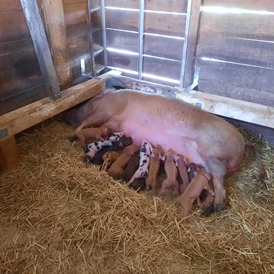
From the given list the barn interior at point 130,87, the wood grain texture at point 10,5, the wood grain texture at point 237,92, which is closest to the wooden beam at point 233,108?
the barn interior at point 130,87

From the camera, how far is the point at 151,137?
2.98 metres

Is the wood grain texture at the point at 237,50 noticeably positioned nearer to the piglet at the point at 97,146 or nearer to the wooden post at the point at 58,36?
the piglet at the point at 97,146

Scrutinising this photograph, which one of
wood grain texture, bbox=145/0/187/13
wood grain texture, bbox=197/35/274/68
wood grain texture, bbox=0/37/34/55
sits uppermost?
wood grain texture, bbox=145/0/187/13

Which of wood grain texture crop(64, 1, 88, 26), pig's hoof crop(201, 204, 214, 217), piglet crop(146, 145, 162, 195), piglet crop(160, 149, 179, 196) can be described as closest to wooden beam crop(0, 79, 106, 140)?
wood grain texture crop(64, 1, 88, 26)

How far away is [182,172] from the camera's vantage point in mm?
2496

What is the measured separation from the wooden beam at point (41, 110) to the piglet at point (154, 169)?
1.10m

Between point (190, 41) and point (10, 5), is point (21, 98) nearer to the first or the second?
point (10, 5)

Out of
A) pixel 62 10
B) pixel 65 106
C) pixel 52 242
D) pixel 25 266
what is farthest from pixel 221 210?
pixel 62 10

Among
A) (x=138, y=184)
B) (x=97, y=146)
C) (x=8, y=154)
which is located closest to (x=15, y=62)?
(x=8, y=154)

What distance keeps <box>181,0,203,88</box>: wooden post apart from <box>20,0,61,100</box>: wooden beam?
1527 millimetres

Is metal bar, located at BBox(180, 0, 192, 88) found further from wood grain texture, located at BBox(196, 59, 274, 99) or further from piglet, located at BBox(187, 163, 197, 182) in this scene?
piglet, located at BBox(187, 163, 197, 182)

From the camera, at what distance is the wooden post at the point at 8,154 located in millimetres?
2477

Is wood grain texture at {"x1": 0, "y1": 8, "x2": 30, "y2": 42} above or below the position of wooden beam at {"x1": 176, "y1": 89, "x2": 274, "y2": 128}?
above

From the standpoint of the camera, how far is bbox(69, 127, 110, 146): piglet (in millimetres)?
3021
